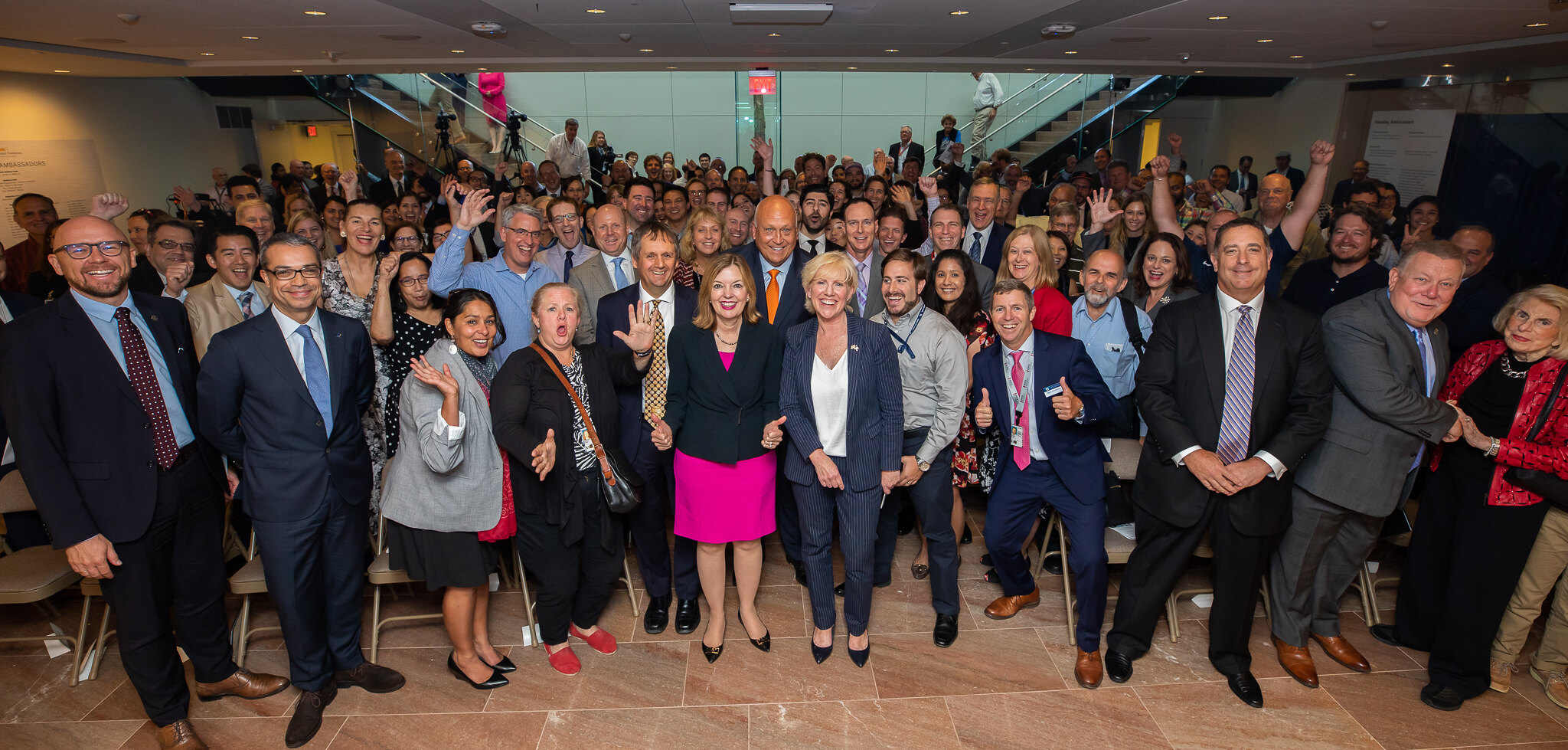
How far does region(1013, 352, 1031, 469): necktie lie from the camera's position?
3.24 metres

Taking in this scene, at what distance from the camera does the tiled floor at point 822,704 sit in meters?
2.86

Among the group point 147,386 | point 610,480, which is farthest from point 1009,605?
point 147,386

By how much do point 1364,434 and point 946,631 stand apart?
190 cm

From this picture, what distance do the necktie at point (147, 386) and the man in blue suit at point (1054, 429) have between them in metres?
3.12

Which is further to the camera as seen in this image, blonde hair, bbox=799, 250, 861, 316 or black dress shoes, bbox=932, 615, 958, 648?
black dress shoes, bbox=932, 615, 958, 648

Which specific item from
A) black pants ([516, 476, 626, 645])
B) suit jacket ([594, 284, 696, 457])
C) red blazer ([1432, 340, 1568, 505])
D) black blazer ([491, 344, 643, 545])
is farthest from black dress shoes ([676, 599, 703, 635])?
red blazer ([1432, 340, 1568, 505])

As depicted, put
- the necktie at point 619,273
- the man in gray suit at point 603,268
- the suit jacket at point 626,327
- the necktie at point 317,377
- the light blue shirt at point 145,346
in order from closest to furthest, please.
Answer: the light blue shirt at point 145,346 < the necktie at point 317,377 < the suit jacket at point 626,327 < the man in gray suit at point 603,268 < the necktie at point 619,273

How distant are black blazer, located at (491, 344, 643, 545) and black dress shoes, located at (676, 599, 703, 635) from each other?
2.18ft

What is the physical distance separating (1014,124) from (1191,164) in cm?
494

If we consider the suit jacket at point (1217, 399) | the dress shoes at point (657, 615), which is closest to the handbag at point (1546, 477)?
the suit jacket at point (1217, 399)

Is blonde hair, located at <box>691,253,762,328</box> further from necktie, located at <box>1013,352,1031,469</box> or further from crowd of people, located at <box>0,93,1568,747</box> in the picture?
necktie, located at <box>1013,352,1031,469</box>

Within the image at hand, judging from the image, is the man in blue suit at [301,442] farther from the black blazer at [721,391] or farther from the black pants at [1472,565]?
the black pants at [1472,565]

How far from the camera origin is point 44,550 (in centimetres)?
323

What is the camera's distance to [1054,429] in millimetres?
3164
